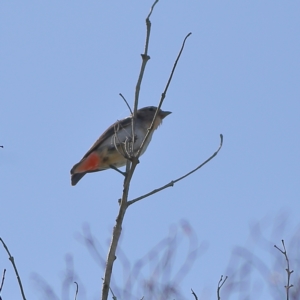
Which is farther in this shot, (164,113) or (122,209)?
(164,113)

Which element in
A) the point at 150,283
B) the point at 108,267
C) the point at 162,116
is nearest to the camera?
the point at 108,267

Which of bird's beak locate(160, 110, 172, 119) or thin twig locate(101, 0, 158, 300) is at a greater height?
bird's beak locate(160, 110, 172, 119)

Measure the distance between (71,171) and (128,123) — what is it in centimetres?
96

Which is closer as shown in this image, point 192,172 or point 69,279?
point 192,172

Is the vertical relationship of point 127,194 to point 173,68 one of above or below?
below

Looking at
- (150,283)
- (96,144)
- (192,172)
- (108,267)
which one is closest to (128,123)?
(96,144)

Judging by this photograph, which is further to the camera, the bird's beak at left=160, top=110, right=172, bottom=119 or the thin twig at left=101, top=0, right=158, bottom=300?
the bird's beak at left=160, top=110, right=172, bottom=119

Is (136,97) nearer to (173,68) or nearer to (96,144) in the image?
(173,68)

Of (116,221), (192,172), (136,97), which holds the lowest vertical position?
(116,221)

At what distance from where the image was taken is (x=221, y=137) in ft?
14.0

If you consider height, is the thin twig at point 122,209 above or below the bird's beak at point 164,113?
below

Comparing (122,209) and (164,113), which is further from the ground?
(164,113)

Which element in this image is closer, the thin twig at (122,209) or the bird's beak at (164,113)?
the thin twig at (122,209)

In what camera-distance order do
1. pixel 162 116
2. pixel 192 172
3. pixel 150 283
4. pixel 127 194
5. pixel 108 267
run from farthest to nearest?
pixel 162 116
pixel 150 283
pixel 192 172
pixel 127 194
pixel 108 267
